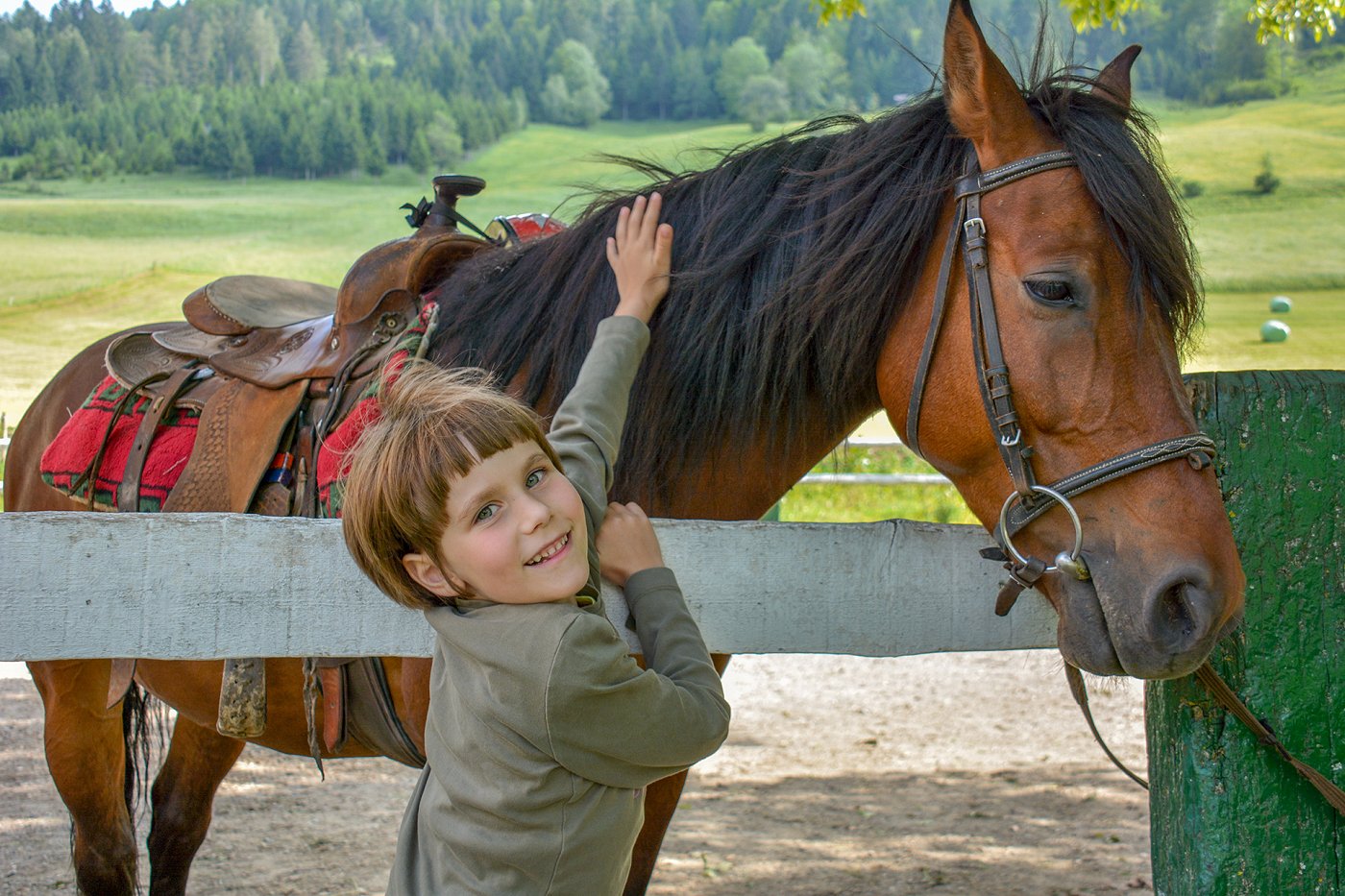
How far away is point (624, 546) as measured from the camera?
1417mm

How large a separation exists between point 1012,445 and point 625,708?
2.23 ft

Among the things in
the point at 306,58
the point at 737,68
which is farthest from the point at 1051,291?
the point at 737,68

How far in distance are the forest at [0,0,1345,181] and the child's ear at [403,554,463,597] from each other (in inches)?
403

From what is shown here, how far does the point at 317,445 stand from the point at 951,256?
49.8 inches

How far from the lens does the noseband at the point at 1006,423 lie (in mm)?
1346

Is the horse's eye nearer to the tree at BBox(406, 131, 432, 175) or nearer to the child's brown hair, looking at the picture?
the child's brown hair

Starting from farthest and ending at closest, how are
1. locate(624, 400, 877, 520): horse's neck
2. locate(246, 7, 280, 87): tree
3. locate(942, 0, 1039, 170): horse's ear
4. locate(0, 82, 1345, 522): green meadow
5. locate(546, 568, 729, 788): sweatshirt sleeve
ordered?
locate(246, 7, 280, 87): tree
locate(0, 82, 1345, 522): green meadow
locate(624, 400, 877, 520): horse's neck
locate(942, 0, 1039, 170): horse's ear
locate(546, 568, 729, 788): sweatshirt sleeve

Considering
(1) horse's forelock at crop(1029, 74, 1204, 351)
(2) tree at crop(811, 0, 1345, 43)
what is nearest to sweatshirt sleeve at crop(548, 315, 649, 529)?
(1) horse's forelock at crop(1029, 74, 1204, 351)

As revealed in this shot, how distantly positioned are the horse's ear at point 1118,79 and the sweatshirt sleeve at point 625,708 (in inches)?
A: 44.9

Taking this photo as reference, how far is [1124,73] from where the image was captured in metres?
1.80

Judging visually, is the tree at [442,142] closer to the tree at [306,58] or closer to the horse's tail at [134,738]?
the tree at [306,58]

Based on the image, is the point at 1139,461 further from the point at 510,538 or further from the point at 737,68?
the point at 737,68

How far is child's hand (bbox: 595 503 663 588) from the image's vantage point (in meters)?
1.41

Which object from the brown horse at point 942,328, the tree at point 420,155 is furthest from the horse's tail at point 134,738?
the tree at point 420,155
